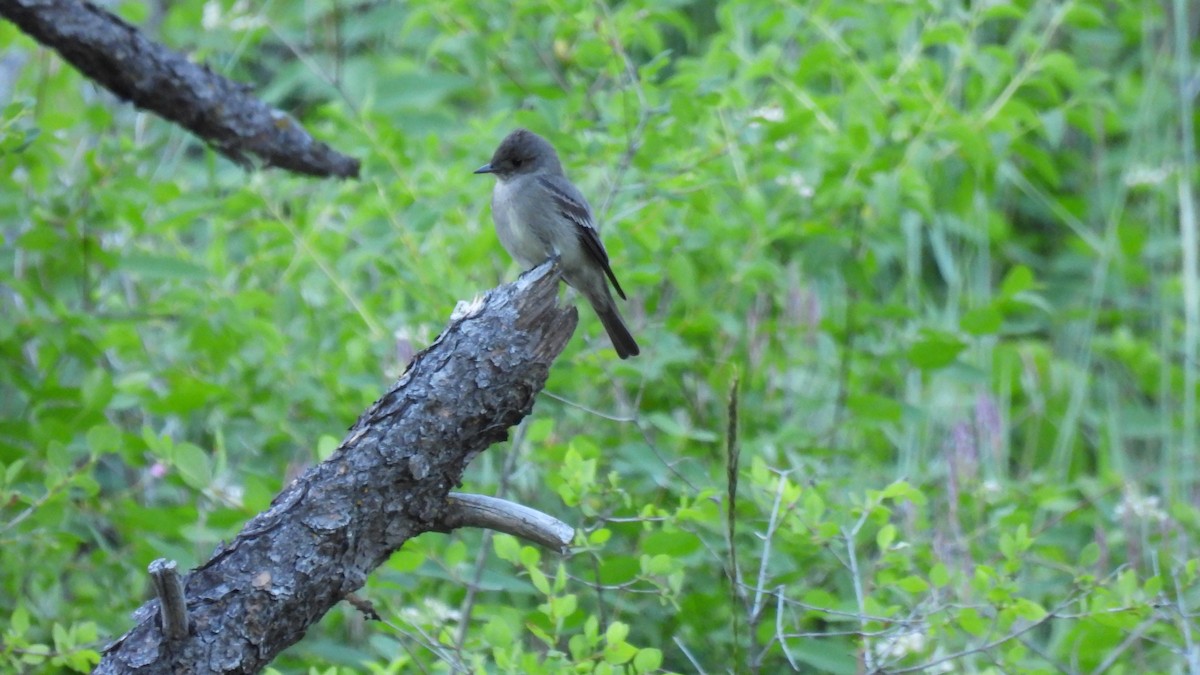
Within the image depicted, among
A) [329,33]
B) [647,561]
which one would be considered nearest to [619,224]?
[647,561]

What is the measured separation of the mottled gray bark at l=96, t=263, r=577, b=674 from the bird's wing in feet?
3.77

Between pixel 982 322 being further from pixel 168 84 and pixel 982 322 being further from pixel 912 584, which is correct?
pixel 168 84

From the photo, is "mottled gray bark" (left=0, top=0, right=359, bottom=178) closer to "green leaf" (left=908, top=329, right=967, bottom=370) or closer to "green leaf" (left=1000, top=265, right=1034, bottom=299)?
"green leaf" (left=908, top=329, right=967, bottom=370)

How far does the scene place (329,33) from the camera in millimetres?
6789

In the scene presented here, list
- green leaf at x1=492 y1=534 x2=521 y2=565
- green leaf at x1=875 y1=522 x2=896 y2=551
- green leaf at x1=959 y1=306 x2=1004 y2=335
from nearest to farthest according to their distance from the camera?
green leaf at x1=492 y1=534 x2=521 y2=565 < green leaf at x1=875 y1=522 x2=896 y2=551 < green leaf at x1=959 y1=306 x2=1004 y2=335

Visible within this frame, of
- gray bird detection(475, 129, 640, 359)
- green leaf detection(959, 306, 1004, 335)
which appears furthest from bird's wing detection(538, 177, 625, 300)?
green leaf detection(959, 306, 1004, 335)

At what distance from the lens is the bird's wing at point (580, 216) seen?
362 cm

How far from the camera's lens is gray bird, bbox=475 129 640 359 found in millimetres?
3736

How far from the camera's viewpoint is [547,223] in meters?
3.77

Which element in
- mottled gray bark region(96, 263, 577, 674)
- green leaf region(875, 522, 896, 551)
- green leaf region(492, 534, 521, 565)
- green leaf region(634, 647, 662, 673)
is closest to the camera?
mottled gray bark region(96, 263, 577, 674)

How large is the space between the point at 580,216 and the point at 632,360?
1.65ft

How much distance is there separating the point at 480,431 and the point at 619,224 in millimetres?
1615

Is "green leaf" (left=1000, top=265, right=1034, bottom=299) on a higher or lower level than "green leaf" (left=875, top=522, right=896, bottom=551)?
lower

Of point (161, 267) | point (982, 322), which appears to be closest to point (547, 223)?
point (161, 267)
